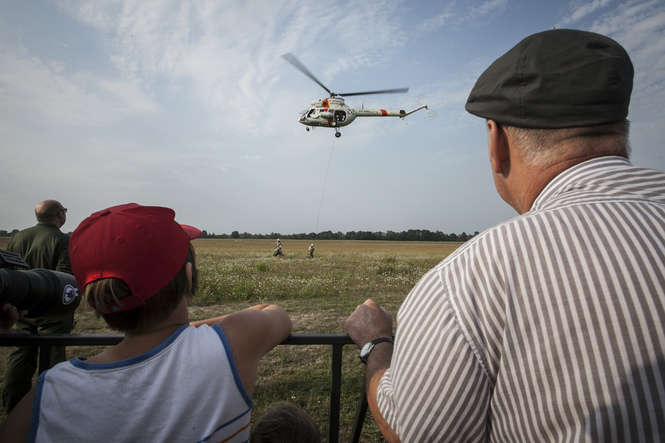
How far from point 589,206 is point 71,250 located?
1.68 metres

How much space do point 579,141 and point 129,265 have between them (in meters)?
1.49

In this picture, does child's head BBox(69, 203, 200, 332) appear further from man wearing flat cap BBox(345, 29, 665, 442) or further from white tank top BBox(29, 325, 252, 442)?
man wearing flat cap BBox(345, 29, 665, 442)

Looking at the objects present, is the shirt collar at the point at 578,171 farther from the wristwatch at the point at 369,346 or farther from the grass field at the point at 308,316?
the grass field at the point at 308,316

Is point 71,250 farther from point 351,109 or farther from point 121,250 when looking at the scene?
point 351,109

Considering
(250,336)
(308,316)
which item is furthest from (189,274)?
(308,316)

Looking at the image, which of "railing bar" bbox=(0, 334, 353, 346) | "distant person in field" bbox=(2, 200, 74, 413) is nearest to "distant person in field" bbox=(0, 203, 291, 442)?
"railing bar" bbox=(0, 334, 353, 346)

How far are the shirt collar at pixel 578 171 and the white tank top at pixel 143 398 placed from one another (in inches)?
46.7

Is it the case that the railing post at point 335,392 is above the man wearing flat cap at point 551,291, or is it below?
below

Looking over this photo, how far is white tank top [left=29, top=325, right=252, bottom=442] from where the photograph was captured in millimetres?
1160

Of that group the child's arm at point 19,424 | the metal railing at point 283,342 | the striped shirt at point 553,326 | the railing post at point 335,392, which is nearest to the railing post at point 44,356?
the metal railing at point 283,342

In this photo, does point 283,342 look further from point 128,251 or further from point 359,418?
point 128,251

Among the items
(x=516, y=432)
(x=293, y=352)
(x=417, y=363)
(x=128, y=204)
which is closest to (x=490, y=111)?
(x=417, y=363)

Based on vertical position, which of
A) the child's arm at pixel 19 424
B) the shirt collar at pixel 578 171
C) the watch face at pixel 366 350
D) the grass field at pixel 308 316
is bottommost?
the grass field at pixel 308 316

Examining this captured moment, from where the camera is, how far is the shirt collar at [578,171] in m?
0.93
